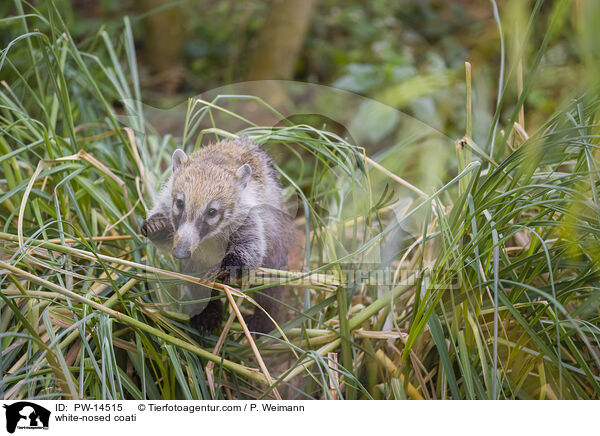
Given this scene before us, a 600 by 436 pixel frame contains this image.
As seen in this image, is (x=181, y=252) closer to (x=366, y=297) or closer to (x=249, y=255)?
(x=249, y=255)

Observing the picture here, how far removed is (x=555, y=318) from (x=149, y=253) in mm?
948

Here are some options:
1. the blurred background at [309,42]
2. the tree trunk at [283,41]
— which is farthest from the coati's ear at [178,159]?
the tree trunk at [283,41]

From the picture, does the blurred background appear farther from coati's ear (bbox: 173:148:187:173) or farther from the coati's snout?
the coati's snout

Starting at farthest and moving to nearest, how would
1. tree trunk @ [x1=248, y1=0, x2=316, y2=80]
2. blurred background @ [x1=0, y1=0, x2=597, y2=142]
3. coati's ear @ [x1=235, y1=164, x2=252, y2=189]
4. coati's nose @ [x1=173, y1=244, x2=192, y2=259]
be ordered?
tree trunk @ [x1=248, y1=0, x2=316, y2=80] → blurred background @ [x1=0, y1=0, x2=597, y2=142] → coati's ear @ [x1=235, y1=164, x2=252, y2=189] → coati's nose @ [x1=173, y1=244, x2=192, y2=259]

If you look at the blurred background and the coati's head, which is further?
the blurred background

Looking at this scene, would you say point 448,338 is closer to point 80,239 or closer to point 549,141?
point 549,141

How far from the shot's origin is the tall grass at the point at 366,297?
1.04m

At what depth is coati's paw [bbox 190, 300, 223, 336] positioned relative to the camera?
3.77ft
